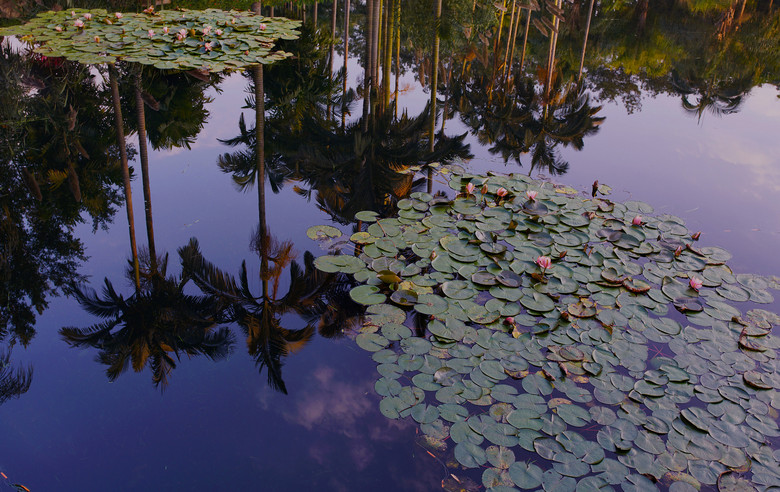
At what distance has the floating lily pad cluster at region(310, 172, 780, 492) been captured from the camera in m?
2.71

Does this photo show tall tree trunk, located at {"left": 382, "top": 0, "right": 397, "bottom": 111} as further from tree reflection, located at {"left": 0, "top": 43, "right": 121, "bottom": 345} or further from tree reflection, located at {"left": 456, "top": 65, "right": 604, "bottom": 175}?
tree reflection, located at {"left": 0, "top": 43, "right": 121, "bottom": 345}

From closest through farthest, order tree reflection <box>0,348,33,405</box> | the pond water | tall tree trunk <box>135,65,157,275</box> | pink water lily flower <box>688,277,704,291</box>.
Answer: the pond water → tree reflection <box>0,348,33,405</box> → pink water lily flower <box>688,277,704,291</box> → tall tree trunk <box>135,65,157,275</box>

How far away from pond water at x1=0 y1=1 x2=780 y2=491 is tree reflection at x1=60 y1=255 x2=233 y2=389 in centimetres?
2

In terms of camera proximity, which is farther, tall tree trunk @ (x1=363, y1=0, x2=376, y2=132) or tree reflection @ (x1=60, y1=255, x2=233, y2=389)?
tall tree trunk @ (x1=363, y1=0, x2=376, y2=132)

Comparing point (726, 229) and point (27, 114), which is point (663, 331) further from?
point (27, 114)

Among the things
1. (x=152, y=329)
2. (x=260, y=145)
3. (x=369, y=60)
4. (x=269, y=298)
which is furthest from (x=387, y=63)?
(x=152, y=329)

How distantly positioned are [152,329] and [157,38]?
18.5 ft

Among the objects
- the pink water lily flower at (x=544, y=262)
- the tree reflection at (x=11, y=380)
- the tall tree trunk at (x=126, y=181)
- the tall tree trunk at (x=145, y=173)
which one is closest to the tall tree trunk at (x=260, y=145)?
the tall tree trunk at (x=145, y=173)

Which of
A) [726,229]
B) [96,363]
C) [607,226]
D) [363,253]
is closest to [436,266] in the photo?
[363,253]

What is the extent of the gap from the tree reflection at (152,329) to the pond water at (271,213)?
21 mm

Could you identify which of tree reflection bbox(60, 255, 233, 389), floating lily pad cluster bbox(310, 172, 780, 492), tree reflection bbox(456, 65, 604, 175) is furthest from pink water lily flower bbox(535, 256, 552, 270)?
tree reflection bbox(456, 65, 604, 175)

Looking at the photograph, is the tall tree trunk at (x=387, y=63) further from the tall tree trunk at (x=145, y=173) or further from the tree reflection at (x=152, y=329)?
the tree reflection at (x=152, y=329)

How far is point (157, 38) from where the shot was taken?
7566 millimetres

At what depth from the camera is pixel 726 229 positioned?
5395 mm
